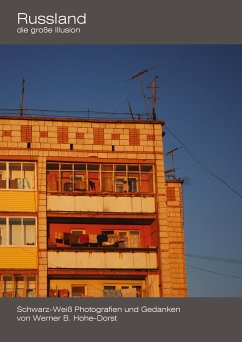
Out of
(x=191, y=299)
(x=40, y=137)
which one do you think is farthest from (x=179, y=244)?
(x=191, y=299)

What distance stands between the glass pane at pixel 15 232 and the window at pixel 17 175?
6.55ft

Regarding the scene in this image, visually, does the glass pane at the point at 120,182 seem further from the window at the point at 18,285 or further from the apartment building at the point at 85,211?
the window at the point at 18,285

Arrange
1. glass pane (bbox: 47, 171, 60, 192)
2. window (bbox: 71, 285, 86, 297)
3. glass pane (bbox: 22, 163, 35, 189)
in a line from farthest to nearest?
glass pane (bbox: 47, 171, 60, 192) → glass pane (bbox: 22, 163, 35, 189) → window (bbox: 71, 285, 86, 297)

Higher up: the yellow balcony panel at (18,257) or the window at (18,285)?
the yellow balcony panel at (18,257)

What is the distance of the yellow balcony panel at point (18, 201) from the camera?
45.4 metres

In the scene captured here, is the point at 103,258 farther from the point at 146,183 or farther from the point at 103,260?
the point at 146,183

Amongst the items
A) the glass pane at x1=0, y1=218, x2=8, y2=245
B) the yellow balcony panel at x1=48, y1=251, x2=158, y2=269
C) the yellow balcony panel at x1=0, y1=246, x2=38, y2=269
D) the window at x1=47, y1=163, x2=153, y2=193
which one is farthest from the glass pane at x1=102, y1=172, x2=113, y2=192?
the glass pane at x1=0, y1=218, x2=8, y2=245

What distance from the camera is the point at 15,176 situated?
153 ft

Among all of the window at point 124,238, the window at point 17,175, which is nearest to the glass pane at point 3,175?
the window at point 17,175

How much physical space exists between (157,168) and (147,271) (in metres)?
6.13

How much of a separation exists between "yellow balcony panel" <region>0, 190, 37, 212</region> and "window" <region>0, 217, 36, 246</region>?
0.56 m

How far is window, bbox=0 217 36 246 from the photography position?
45.0 meters

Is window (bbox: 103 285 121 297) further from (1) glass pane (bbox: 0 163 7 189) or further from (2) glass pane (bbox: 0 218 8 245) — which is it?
(1) glass pane (bbox: 0 163 7 189)

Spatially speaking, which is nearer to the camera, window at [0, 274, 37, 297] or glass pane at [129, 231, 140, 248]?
window at [0, 274, 37, 297]
